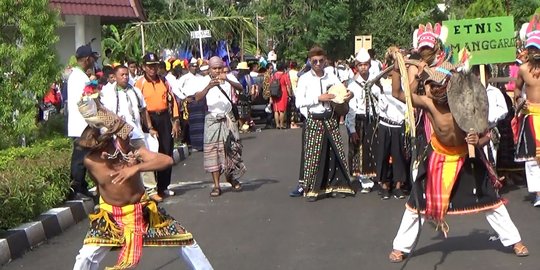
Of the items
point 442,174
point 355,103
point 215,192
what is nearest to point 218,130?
point 215,192

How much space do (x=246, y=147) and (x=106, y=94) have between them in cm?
758

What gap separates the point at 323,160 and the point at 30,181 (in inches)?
132

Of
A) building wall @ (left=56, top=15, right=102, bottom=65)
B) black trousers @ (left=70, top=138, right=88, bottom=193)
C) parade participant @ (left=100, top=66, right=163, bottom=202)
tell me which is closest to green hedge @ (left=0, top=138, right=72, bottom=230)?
black trousers @ (left=70, top=138, right=88, bottom=193)

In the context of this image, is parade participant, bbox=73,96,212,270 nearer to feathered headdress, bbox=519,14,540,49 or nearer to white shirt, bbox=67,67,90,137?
white shirt, bbox=67,67,90,137

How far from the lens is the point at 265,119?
919 inches

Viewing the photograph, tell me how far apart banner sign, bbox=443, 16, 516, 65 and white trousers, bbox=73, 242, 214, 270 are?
464 centimetres

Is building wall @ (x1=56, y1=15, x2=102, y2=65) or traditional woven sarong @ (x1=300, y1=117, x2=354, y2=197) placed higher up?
building wall @ (x1=56, y1=15, x2=102, y2=65)

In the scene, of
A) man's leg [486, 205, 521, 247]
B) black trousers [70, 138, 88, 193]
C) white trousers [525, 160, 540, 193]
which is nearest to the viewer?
man's leg [486, 205, 521, 247]

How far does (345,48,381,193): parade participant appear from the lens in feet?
35.0

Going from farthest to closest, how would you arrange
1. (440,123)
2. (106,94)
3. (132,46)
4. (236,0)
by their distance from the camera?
1. (236,0)
2. (132,46)
3. (106,94)
4. (440,123)

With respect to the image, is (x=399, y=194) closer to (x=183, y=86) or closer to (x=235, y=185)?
(x=235, y=185)

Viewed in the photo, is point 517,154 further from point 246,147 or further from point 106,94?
point 246,147

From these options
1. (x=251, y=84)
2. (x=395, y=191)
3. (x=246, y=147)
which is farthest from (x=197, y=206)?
(x=251, y=84)

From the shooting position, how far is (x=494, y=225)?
7.02m
